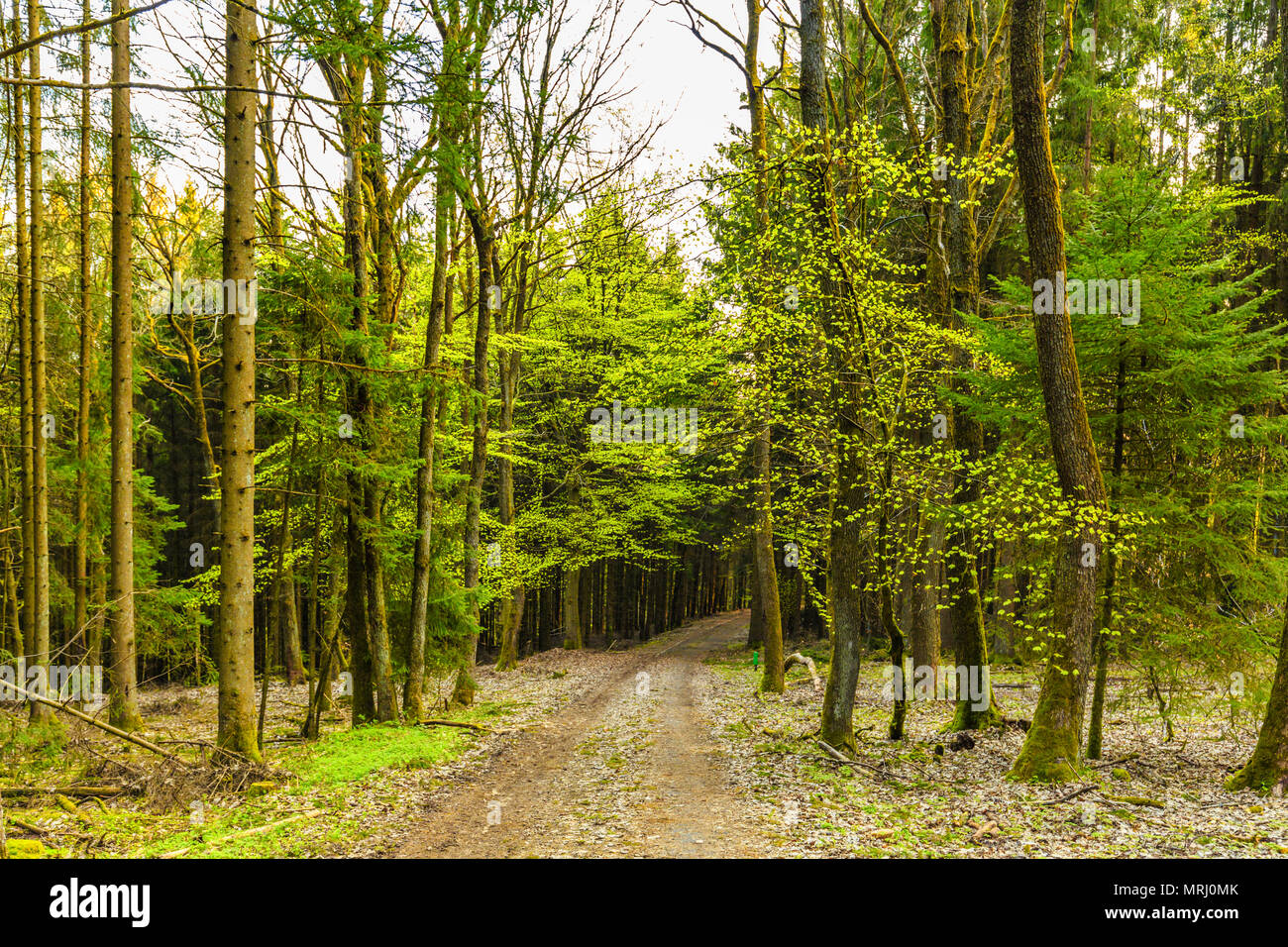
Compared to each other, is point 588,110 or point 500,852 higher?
point 588,110

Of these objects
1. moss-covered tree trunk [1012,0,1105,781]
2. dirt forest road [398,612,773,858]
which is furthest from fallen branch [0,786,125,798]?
moss-covered tree trunk [1012,0,1105,781]

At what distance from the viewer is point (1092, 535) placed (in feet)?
27.1

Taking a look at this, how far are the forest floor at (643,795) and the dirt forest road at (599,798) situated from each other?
36 millimetres

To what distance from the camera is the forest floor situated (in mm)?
6352

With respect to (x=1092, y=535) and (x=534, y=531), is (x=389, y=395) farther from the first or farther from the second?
(x=534, y=531)

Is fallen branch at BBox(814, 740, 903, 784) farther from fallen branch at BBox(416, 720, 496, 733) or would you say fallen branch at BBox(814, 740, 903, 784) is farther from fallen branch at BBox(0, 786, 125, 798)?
fallen branch at BBox(0, 786, 125, 798)

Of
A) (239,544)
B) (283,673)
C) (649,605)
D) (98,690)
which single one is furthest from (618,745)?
(649,605)

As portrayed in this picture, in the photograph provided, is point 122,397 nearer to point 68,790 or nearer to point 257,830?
point 68,790

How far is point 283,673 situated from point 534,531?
9164mm

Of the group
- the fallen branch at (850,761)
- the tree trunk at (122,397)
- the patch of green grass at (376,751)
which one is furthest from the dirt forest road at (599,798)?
the tree trunk at (122,397)

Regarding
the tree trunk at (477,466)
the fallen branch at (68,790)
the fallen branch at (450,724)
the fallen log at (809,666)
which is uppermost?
the tree trunk at (477,466)

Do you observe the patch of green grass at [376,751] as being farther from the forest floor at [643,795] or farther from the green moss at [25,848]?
the green moss at [25,848]

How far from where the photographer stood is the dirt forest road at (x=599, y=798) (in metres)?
6.54
